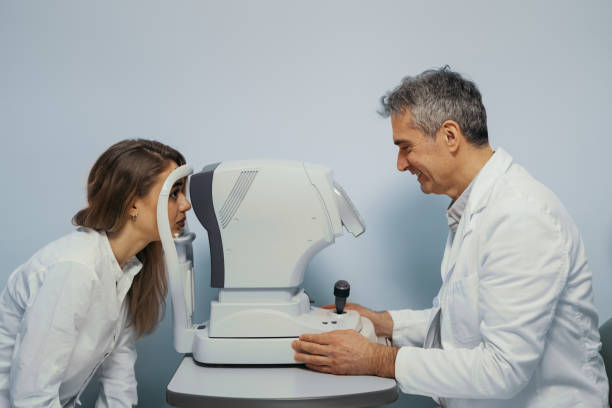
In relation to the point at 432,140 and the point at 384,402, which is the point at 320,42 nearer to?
the point at 432,140

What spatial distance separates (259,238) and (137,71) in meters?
0.89

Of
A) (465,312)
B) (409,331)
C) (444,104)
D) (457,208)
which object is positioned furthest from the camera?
(409,331)

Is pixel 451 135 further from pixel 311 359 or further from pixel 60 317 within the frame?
pixel 60 317

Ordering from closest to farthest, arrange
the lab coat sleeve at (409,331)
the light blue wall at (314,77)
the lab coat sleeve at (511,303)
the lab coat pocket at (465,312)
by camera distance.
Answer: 1. the lab coat sleeve at (511,303)
2. the lab coat pocket at (465,312)
3. the lab coat sleeve at (409,331)
4. the light blue wall at (314,77)

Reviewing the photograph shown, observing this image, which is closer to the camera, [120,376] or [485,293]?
[485,293]

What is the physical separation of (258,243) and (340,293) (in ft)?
0.84

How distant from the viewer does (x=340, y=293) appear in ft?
3.83

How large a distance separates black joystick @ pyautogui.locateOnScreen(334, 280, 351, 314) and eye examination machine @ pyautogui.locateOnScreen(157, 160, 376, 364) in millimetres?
69

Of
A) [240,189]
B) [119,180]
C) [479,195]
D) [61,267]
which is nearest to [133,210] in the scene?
[119,180]

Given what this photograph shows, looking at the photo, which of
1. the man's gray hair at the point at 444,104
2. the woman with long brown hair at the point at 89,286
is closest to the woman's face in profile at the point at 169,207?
the woman with long brown hair at the point at 89,286

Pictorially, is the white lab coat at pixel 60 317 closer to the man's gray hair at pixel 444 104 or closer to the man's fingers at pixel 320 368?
the man's fingers at pixel 320 368

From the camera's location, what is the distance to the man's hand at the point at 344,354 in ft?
3.38

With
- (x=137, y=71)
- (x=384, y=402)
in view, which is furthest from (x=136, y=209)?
(x=384, y=402)

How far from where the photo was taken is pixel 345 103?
1.60 metres
